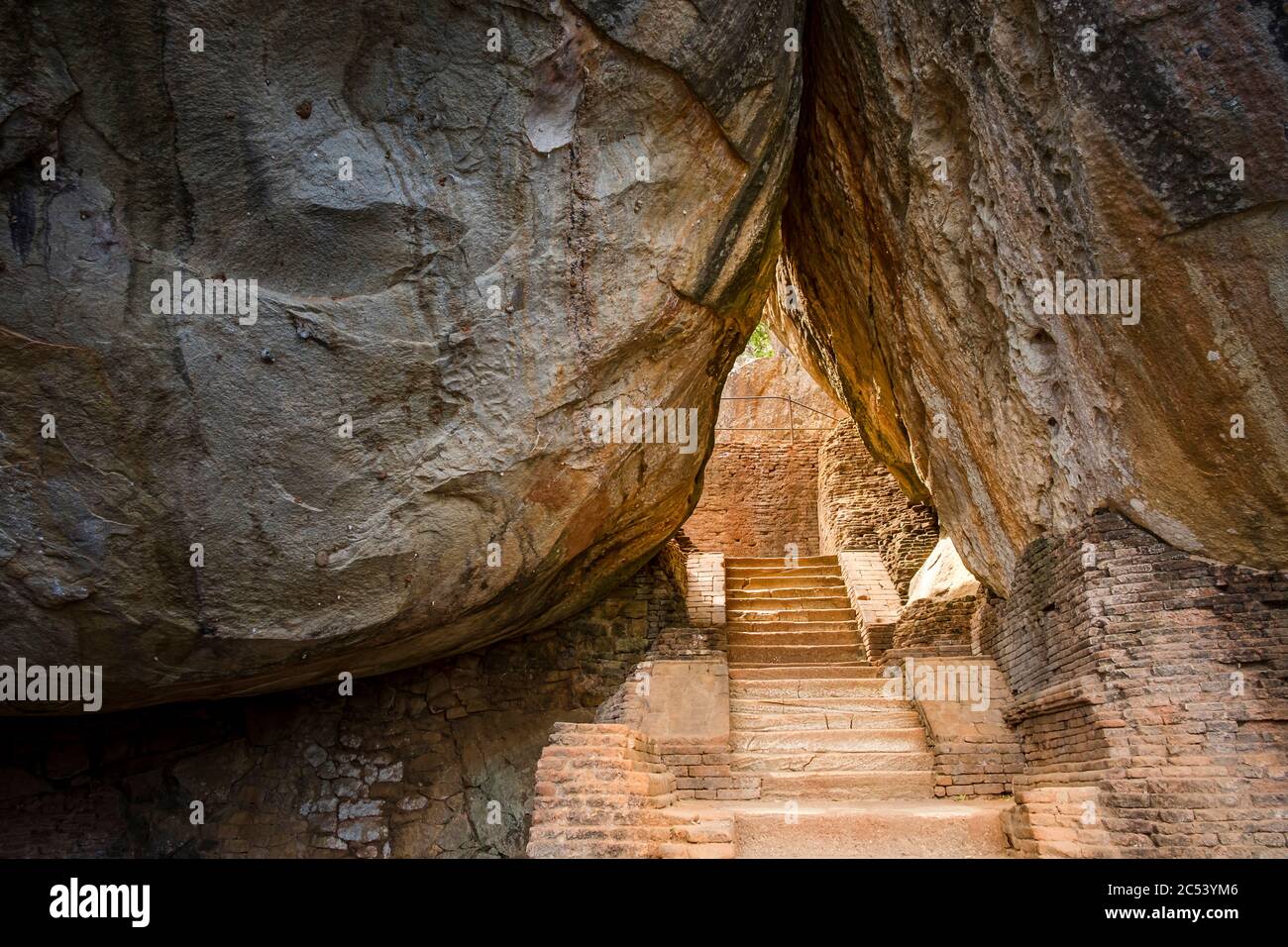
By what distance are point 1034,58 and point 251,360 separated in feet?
17.1

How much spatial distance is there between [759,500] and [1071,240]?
996cm

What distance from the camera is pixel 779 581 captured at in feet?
38.2

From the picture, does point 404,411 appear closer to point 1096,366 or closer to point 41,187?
point 41,187

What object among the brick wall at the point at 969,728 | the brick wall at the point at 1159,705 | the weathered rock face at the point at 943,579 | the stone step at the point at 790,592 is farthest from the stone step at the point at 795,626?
the brick wall at the point at 1159,705

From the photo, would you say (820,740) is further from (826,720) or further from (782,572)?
(782,572)

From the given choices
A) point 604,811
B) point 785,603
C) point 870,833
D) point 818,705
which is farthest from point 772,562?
point 604,811

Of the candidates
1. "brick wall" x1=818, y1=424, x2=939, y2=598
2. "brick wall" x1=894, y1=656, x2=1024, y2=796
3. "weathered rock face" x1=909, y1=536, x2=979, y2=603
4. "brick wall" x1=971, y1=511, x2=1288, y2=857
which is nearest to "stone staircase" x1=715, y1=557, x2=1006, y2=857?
"brick wall" x1=894, y1=656, x2=1024, y2=796

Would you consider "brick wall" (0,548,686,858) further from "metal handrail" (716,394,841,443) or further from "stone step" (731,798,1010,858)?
"metal handrail" (716,394,841,443)

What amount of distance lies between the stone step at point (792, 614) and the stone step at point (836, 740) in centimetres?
240

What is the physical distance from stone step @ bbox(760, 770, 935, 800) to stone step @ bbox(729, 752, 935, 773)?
0.08 m

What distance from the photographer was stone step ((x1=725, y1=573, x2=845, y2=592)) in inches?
450

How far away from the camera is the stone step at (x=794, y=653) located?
401 inches

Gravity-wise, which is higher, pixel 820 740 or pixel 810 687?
pixel 810 687
